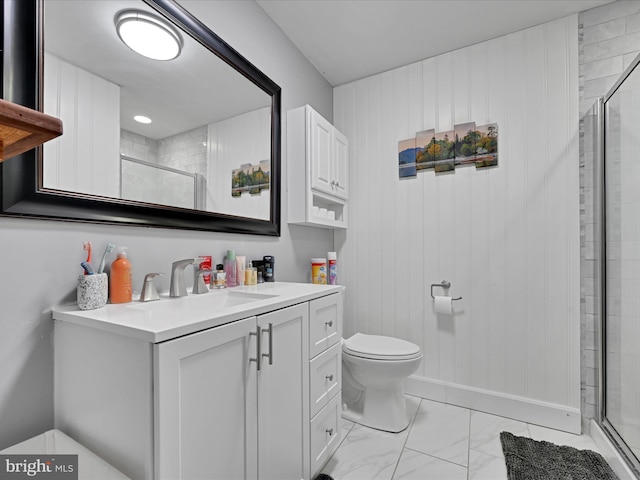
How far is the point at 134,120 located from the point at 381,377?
5.73 feet

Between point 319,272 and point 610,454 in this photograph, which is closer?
A: point 610,454

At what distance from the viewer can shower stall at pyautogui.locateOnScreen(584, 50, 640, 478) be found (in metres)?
1.48

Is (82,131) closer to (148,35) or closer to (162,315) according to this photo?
(148,35)

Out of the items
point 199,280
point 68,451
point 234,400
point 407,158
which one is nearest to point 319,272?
point 199,280

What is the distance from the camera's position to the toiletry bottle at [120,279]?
3.34ft

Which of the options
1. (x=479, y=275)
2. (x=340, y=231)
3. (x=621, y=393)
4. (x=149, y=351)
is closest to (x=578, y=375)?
(x=621, y=393)

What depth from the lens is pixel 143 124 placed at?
120cm

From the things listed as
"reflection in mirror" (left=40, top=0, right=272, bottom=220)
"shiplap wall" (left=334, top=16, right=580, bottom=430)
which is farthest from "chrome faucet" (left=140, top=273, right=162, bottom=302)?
"shiplap wall" (left=334, top=16, right=580, bottom=430)

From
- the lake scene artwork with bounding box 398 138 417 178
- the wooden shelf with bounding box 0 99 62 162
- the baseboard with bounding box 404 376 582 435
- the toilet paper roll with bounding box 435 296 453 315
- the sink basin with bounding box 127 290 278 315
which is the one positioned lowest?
the baseboard with bounding box 404 376 582 435

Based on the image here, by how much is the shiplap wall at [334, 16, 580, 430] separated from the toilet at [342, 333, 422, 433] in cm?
48

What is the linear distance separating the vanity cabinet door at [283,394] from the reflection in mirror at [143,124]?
0.67 meters

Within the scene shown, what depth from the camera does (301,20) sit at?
1928 millimetres

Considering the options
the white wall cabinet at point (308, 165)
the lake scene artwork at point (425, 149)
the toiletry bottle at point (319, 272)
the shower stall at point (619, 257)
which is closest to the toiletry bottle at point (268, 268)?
the white wall cabinet at point (308, 165)

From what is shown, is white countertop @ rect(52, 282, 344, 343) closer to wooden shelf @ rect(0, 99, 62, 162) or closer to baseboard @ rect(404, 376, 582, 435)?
wooden shelf @ rect(0, 99, 62, 162)
